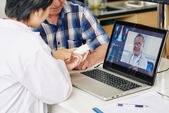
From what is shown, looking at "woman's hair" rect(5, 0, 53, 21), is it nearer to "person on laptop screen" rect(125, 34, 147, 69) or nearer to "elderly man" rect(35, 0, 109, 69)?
"person on laptop screen" rect(125, 34, 147, 69)

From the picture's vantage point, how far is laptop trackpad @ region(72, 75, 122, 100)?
1310 millimetres

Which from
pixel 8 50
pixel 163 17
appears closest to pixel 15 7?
pixel 8 50

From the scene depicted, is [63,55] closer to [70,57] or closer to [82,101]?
[70,57]

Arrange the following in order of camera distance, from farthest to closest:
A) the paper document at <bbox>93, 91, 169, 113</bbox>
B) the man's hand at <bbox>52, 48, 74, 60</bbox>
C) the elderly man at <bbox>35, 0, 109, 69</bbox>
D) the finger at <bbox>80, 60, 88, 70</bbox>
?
the elderly man at <bbox>35, 0, 109, 69</bbox>
the finger at <bbox>80, 60, 88, 70</bbox>
the man's hand at <bbox>52, 48, 74, 60</bbox>
the paper document at <bbox>93, 91, 169, 113</bbox>

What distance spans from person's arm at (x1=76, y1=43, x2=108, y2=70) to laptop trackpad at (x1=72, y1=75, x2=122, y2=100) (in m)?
0.18

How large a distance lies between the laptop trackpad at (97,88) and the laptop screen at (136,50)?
16 cm

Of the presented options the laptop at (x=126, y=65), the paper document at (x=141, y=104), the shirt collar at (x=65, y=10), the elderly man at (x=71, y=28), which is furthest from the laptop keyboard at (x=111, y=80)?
the shirt collar at (x=65, y=10)

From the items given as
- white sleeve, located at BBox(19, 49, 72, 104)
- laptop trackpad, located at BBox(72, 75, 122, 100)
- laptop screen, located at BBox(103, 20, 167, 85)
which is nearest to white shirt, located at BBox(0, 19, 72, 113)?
white sleeve, located at BBox(19, 49, 72, 104)

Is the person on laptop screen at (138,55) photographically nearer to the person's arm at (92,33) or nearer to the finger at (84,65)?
the finger at (84,65)

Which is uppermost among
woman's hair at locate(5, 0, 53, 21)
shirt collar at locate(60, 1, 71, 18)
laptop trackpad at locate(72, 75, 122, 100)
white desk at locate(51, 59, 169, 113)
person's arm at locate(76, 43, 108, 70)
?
woman's hair at locate(5, 0, 53, 21)

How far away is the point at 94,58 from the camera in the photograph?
6.01 feet

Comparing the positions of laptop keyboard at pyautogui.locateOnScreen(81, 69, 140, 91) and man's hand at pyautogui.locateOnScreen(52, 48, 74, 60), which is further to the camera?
man's hand at pyautogui.locateOnScreen(52, 48, 74, 60)

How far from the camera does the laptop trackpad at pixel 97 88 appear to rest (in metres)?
1.31

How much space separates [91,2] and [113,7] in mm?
253
